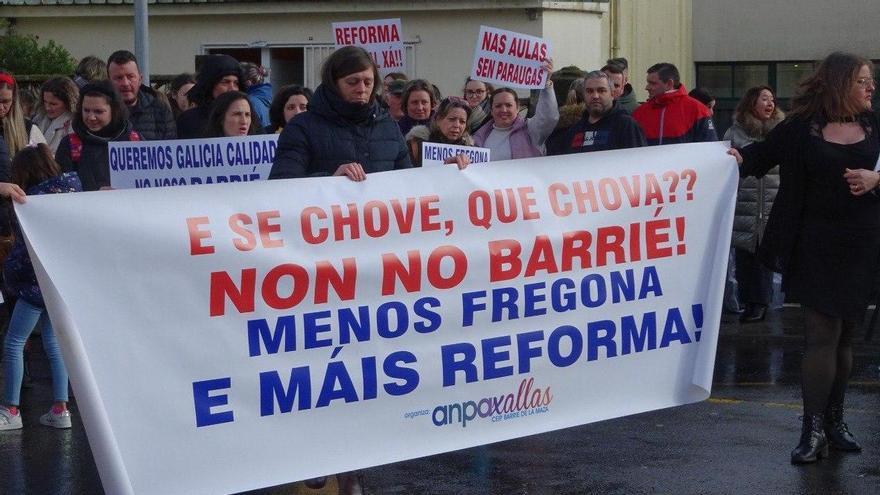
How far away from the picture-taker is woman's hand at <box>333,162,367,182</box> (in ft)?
18.7

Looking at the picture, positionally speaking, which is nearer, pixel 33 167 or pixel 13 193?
pixel 13 193

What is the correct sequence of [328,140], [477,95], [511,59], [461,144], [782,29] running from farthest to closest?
[782,29], [477,95], [511,59], [461,144], [328,140]

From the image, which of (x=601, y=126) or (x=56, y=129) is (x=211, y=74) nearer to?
(x=56, y=129)

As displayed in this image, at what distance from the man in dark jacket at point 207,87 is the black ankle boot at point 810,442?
4077mm

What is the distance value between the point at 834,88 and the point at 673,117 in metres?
4.78

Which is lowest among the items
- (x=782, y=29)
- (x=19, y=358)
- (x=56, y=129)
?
(x=19, y=358)

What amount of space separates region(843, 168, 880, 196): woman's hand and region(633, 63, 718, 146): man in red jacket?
470 cm

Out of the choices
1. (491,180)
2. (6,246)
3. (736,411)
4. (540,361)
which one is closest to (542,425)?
(540,361)

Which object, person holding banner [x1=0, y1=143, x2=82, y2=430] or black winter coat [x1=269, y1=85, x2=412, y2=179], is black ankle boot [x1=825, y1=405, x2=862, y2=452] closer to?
black winter coat [x1=269, y1=85, x2=412, y2=179]

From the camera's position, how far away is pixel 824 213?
6.89 m

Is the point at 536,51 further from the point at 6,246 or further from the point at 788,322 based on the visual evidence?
the point at 6,246

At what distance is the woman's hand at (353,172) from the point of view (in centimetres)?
569

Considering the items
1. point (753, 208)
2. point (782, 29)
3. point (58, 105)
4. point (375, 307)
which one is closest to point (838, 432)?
point (375, 307)

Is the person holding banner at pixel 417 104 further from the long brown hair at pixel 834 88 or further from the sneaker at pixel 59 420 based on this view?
the long brown hair at pixel 834 88
